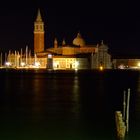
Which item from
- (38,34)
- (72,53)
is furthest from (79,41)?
(38,34)

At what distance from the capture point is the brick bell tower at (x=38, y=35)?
477ft

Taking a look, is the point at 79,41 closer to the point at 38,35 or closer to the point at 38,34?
the point at 38,34

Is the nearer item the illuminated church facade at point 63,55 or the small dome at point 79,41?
the illuminated church facade at point 63,55

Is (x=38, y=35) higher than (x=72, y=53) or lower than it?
higher

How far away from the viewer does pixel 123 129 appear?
16.7 metres

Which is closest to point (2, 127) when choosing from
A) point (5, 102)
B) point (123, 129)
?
point (123, 129)

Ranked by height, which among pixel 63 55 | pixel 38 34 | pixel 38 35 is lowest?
pixel 63 55

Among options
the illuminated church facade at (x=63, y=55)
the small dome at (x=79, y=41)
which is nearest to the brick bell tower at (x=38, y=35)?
the illuminated church facade at (x=63, y=55)

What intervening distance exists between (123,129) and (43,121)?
499cm

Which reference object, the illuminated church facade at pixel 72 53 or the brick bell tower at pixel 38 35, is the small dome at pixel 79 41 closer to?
the illuminated church facade at pixel 72 53

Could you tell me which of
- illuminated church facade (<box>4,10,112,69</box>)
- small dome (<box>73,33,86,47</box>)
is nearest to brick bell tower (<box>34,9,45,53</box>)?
illuminated church facade (<box>4,10,112,69</box>)

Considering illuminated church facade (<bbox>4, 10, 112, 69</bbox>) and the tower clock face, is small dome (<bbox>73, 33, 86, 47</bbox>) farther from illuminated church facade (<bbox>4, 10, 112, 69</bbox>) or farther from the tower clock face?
the tower clock face

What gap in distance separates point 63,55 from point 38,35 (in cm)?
961

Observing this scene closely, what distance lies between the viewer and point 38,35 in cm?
14550
